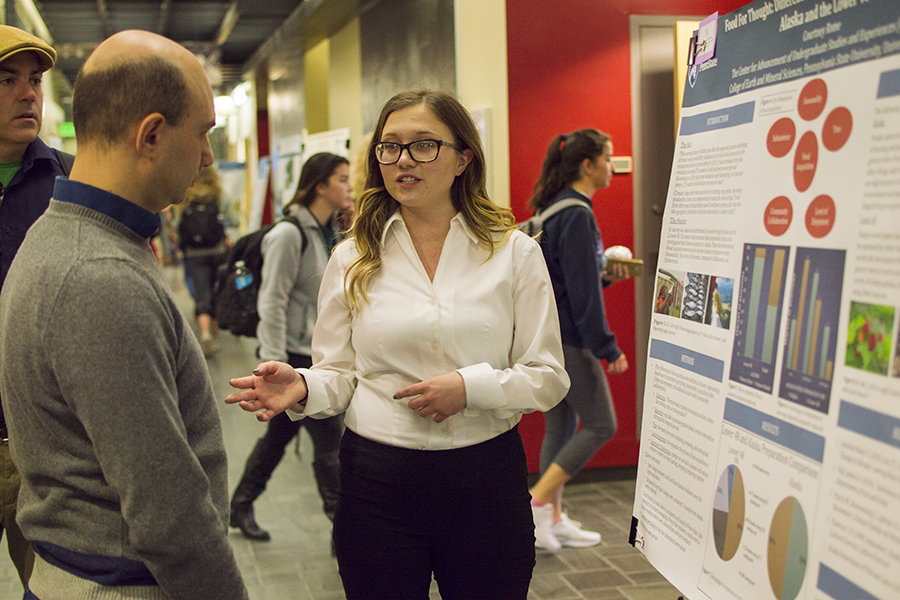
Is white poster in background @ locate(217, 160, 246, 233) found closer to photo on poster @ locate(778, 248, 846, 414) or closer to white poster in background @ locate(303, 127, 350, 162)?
white poster in background @ locate(303, 127, 350, 162)

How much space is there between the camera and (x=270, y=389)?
1.78 metres

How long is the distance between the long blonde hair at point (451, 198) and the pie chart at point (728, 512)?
76cm

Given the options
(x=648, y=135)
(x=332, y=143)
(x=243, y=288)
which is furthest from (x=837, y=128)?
(x=332, y=143)

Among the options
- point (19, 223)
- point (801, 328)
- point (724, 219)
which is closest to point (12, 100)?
point (19, 223)

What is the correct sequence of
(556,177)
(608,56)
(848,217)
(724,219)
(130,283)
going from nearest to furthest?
(130,283) → (848,217) → (724,219) → (556,177) → (608,56)

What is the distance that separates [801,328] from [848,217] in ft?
0.69

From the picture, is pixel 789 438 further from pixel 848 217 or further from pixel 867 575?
pixel 848 217

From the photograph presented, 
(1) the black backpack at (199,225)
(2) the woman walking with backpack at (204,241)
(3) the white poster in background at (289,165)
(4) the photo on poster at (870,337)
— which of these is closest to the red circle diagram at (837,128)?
(4) the photo on poster at (870,337)

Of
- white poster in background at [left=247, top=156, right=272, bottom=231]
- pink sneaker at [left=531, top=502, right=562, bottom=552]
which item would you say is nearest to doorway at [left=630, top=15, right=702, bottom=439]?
pink sneaker at [left=531, top=502, right=562, bottom=552]

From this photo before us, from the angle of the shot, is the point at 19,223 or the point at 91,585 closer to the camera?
the point at 91,585

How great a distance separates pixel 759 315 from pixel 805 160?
298 millimetres

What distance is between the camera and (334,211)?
3.83 metres

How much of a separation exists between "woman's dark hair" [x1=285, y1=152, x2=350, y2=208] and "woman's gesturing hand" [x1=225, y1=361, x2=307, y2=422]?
2.07 metres

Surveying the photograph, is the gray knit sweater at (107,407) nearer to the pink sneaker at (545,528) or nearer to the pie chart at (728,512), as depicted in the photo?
the pie chart at (728,512)
